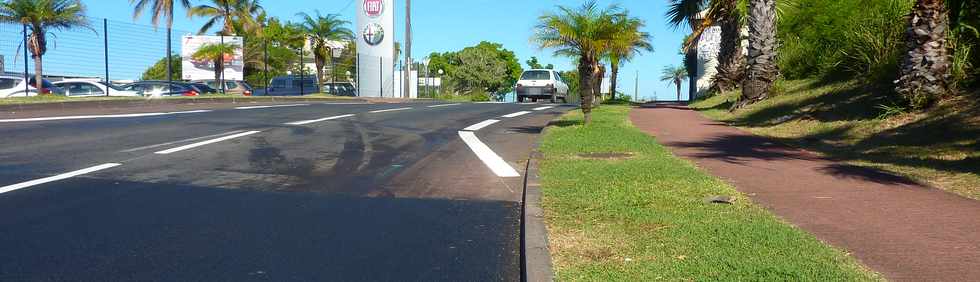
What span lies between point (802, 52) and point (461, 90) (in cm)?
5935

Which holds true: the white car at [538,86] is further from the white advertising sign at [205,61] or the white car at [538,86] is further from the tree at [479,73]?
the tree at [479,73]

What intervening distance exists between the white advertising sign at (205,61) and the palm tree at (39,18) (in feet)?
49.4

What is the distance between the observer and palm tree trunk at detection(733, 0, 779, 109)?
716 inches

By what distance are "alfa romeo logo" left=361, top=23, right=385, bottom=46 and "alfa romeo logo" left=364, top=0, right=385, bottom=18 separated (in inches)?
23.8

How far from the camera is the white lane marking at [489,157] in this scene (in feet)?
28.7

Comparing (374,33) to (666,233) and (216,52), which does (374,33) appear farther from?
(666,233)

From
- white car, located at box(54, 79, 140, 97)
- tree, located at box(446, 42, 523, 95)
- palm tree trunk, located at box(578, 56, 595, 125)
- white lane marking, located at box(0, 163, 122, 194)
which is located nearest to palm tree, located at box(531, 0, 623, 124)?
palm tree trunk, located at box(578, 56, 595, 125)

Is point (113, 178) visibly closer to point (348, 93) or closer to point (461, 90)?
point (348, 93)

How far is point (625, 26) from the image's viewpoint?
469 inches

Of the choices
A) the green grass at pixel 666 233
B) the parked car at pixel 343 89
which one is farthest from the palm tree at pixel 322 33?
the green grass at pixel 666 233

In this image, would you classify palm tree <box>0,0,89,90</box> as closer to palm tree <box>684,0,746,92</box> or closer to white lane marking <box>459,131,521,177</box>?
white lane marking <box>459,131,521,177</box>

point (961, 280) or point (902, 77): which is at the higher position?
point (902, 77)

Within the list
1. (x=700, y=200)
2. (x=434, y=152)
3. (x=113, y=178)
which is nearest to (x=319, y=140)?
(x=434, y=152)

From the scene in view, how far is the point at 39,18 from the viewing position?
71.1 ft
